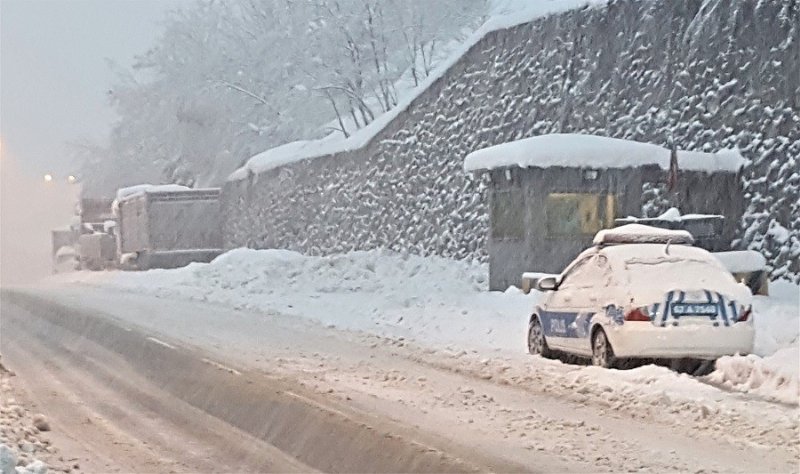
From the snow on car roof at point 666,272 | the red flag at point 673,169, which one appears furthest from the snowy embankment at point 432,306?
the red flag at point 673,169

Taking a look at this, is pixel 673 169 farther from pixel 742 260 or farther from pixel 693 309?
pixel 693 309

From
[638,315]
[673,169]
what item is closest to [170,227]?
[673,169]

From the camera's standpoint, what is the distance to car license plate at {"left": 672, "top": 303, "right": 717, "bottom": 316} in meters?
11.7

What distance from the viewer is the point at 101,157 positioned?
207ft

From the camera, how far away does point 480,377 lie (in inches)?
488

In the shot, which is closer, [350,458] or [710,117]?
[350,458]

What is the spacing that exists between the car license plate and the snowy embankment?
1.81 feet

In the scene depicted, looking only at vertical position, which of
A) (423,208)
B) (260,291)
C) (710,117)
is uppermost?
(710,117)

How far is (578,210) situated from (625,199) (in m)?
0.94

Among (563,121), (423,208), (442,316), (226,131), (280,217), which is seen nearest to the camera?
(442,316)

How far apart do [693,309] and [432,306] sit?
872cm

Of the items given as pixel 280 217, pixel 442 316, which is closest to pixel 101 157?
pixel 280 217

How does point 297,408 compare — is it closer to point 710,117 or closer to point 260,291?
point 710,117

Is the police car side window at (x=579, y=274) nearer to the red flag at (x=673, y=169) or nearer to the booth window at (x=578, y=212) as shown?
the red flag at (x=673, y=169)
